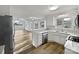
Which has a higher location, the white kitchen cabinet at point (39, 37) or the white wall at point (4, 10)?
the white wall at point (4, 10)

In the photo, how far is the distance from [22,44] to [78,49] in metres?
0.71

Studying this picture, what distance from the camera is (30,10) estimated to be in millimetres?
1154

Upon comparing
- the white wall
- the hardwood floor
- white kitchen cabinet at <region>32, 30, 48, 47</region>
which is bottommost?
the hardwood floor

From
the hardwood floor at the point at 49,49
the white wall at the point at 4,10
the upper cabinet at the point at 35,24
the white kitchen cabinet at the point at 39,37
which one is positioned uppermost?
the white wall at the point at 4,10

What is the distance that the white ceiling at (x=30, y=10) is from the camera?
112 centimetres

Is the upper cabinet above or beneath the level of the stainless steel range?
above

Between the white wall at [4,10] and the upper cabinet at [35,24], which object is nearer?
the white wall at [4,10]

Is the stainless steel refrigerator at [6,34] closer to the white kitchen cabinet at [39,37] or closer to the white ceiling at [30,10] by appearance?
the white ceiling at [30,10]

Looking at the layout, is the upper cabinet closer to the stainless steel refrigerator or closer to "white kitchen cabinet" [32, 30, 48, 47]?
"white kitchen cabinet" [32, 30, 48, 47]

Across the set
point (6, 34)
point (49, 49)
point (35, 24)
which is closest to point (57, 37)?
point (49, 49)

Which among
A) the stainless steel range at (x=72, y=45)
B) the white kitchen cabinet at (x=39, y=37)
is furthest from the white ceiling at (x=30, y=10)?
the stainless steel range at (x=72, y=45)

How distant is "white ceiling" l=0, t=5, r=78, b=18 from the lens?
1.12m

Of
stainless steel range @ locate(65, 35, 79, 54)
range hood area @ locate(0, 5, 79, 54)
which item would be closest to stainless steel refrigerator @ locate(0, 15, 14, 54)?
range hood area @ locate(0, 5, 79, 54)
